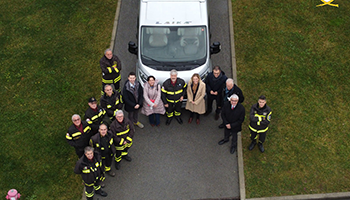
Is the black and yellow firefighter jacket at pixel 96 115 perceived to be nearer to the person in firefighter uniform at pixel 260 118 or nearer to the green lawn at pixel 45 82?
the green lawn at pixel 45 82

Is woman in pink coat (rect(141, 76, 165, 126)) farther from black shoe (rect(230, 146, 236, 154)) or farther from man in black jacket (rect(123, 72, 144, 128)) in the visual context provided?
black shoe (rect(230, 146, 236, 154))

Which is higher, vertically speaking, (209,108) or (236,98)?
(236,98)

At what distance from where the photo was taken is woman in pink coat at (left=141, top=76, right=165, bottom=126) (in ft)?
31.5

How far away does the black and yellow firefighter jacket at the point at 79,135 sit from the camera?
8406mm

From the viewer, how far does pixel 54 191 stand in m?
9.30

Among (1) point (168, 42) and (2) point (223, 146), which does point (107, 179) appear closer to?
(2) point (223, 146)

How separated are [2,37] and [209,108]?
25.3 ft

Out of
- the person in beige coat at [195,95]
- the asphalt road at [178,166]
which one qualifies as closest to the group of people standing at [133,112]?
the person in beige coat at [195,95]

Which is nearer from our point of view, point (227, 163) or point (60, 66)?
point (227, 163)

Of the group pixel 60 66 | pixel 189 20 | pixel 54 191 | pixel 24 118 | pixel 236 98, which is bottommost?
pixel 54 191

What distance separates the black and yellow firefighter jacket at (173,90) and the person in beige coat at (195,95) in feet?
0.57

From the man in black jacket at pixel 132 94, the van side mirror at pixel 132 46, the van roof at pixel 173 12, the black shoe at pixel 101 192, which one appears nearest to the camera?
the black shoe at pixel 101 192

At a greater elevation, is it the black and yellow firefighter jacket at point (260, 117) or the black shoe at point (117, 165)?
the black and yellow firefighter jacket at point (260, 117)

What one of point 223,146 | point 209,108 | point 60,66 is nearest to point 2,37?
point 60,66
